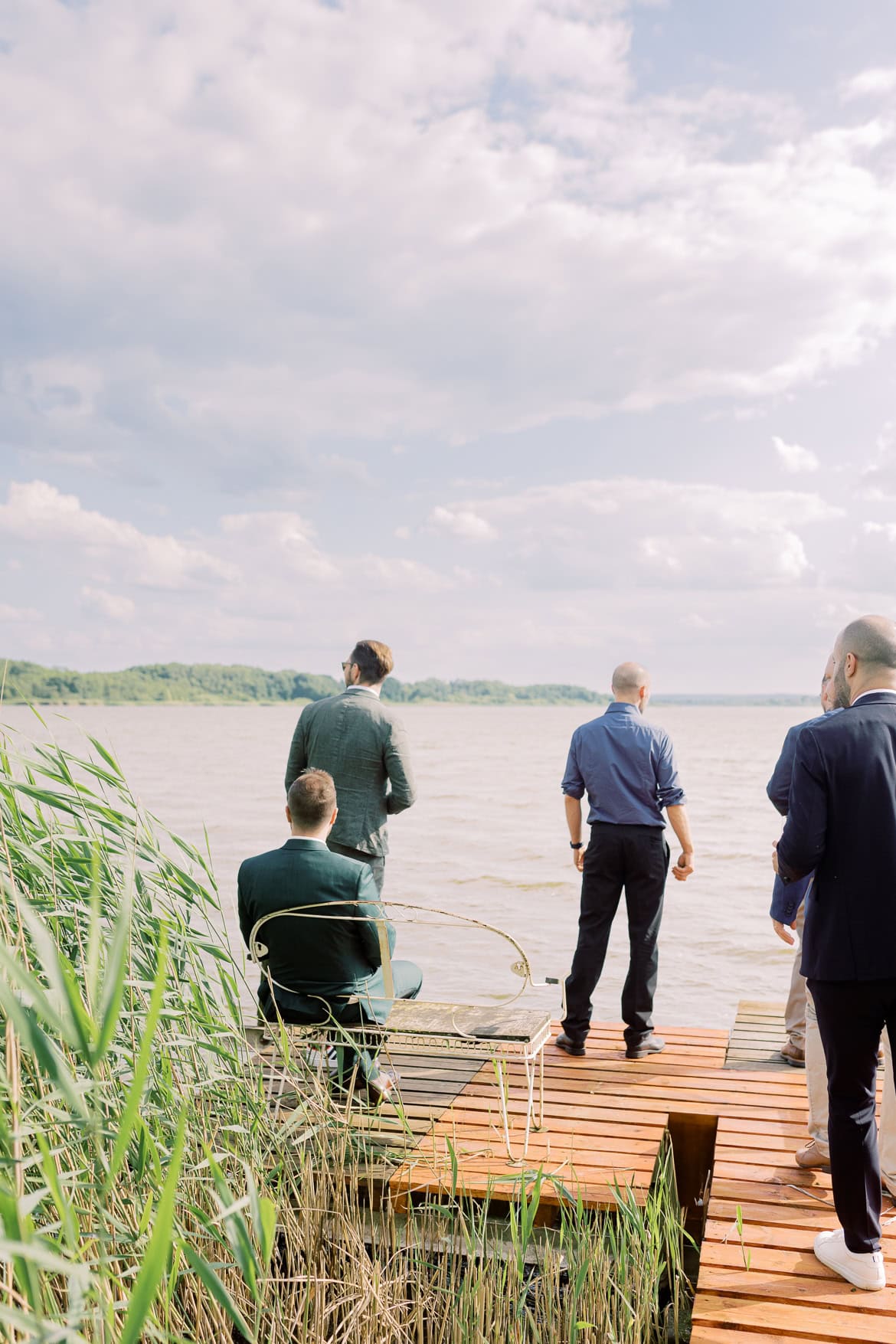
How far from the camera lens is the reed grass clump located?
6.85 feet

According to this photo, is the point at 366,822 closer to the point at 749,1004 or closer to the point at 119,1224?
the point at 749,1004

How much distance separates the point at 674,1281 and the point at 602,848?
7.11ft

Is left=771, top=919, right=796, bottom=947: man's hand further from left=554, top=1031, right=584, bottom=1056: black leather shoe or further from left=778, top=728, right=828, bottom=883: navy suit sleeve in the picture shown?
left=778, top=728, right=828, bottom=883: navy suit sleeve

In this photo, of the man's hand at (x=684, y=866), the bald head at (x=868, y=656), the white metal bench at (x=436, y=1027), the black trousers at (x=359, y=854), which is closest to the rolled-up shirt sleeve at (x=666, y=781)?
the man's hand at (x=684, y=866)

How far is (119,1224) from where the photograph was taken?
1946 mm

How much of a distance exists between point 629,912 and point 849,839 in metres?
2.29

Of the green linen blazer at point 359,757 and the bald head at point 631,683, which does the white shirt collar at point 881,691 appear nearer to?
the bald head at point 631,683

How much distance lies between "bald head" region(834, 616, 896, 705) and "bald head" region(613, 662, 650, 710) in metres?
2.01

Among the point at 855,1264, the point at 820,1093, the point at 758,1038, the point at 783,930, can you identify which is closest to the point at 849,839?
the point at 855,1264

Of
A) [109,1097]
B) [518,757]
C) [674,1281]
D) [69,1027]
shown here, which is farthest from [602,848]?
[518,757]

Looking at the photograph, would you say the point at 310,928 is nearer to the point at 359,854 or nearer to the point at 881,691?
the point at 359,854

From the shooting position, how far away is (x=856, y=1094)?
9.36 ft

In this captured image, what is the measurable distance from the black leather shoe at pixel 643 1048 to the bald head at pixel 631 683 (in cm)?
161

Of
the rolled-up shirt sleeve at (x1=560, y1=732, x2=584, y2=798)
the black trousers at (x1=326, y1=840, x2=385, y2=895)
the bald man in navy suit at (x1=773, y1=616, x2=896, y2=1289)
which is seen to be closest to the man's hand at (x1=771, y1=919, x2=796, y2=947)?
the rolled-up shirt sleeve at (x1=560, y1=732, x2=584, y2=798)
